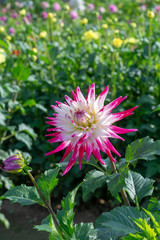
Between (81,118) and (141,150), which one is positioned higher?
(81,118)

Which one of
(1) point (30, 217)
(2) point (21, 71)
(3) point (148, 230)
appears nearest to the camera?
(3) point (148, 230)

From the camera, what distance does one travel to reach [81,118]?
2.95 feet

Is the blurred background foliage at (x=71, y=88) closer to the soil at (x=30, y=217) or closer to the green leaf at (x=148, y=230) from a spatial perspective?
the soil at (x=30, y=217)

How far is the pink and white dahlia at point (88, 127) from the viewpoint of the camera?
2.89 ft

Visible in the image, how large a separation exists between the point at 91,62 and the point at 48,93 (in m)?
0.44

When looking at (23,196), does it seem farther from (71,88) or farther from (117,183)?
(71,88)

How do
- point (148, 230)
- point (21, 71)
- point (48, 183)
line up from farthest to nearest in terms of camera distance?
1. point (21, 71)
2. point (48, 183)
3. point (148, 230)

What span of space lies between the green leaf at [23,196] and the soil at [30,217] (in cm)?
136

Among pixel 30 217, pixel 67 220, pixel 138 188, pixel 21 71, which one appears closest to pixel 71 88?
A: pixel 21 71

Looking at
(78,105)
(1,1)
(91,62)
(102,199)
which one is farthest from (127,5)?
(78,105)

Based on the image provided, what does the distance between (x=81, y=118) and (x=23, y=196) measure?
1.03ft

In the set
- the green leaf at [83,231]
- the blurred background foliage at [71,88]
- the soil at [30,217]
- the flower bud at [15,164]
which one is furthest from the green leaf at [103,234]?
the soil at [30,217]

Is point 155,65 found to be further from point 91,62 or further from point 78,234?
point 78,234

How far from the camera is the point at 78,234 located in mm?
919
